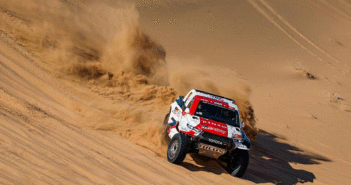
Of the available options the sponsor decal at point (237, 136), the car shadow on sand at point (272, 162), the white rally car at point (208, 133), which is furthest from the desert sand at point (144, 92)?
the sponsor decal at point (237, 136)

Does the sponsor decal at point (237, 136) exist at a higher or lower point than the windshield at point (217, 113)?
lower

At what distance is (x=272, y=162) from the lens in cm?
1232

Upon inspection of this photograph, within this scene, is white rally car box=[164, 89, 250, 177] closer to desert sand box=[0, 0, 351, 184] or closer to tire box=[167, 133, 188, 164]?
tire box=[167, 133, 188, 164]

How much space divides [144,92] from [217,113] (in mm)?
4501

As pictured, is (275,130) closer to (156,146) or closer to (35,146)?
(156,146)

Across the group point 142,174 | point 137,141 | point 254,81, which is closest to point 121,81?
point 137,141

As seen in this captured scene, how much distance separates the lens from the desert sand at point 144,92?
8148 mm

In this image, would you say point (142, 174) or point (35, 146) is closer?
point (35, 146)

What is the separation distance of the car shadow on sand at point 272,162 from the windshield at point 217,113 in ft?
3.23

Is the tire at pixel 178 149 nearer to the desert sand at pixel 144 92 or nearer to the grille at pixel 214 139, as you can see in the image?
the desert sand at pixel 144 92

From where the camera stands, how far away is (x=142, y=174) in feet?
26.4

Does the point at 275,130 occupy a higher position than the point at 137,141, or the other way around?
the point at 275,130

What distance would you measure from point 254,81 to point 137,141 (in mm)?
13311

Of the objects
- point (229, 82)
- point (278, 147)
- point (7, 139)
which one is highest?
point (229, 82)
